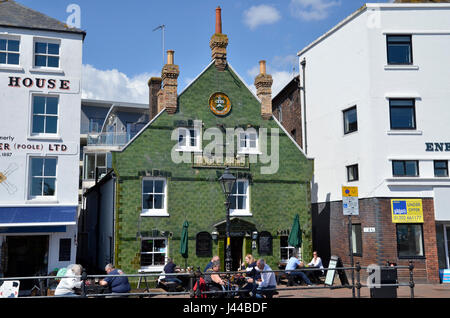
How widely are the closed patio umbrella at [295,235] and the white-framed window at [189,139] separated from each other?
5906mm

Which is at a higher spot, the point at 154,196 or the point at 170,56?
the point at 170,56

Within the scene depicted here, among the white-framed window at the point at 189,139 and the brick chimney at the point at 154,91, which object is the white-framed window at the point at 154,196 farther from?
the brick chimney at the point at 154,91

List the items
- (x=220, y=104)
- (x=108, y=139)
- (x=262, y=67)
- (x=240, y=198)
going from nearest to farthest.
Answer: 1. (x=240, y=198)
2. (x=220, y=104)
3. (x=262, y=67)
4. (x=108, y=139)

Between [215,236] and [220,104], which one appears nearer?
[215,236]

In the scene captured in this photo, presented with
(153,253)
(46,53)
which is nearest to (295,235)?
(153,253)

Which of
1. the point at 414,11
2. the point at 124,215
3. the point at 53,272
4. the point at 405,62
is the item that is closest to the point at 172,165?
the point at 124,215

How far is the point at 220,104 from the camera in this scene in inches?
882

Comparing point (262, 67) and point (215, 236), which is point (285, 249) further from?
point (262, 67)

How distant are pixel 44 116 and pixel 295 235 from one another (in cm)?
1270

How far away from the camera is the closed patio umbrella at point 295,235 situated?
838 inches

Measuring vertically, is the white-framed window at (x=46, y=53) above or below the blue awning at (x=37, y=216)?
above

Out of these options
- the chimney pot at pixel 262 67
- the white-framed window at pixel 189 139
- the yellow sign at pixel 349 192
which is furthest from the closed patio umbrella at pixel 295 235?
the chimney pot at pixel 262 67

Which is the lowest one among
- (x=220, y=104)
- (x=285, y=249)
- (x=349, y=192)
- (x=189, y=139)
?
(x=285, y=249)

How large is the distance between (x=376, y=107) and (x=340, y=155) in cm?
338
